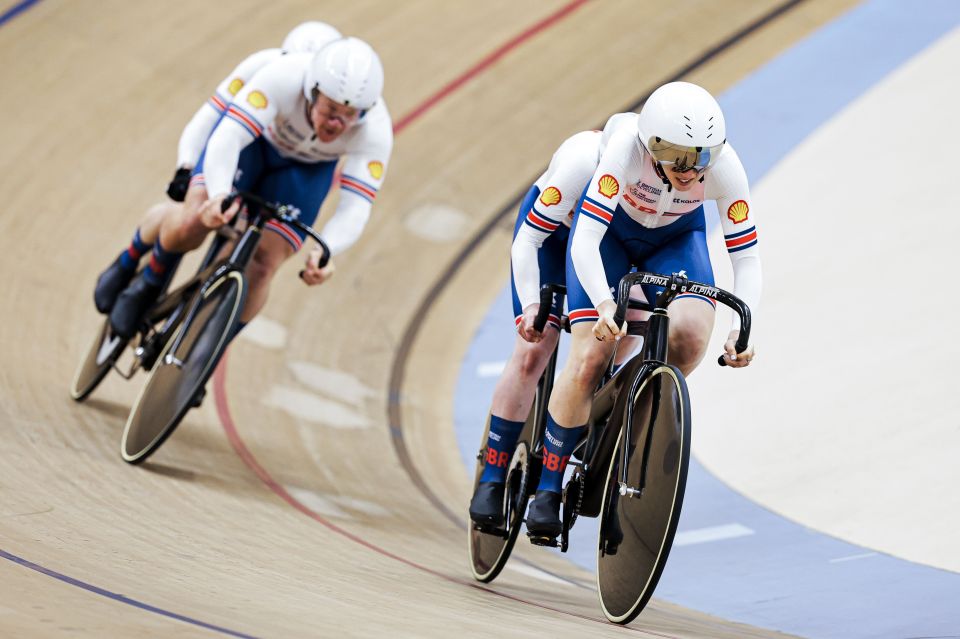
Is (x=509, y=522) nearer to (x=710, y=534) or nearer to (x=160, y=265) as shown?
(x=710, y=534)

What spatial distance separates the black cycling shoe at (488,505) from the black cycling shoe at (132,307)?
1.65 m

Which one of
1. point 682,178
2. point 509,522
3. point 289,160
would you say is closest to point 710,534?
point 509,522

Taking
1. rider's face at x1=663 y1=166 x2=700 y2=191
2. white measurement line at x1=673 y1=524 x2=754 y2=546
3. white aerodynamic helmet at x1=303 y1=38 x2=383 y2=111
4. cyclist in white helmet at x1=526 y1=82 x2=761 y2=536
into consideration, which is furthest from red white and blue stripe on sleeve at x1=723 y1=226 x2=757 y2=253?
white measurement line at x1=673 y1=524 x2=754 y2=546

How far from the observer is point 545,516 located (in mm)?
3396

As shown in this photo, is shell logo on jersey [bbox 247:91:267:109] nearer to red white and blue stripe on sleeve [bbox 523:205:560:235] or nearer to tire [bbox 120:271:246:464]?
tire [bbox 120:271:246:464]

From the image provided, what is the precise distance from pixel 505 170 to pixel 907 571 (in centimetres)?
418

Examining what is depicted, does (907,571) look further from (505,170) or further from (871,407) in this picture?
(505,170)

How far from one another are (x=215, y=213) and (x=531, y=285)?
1200 millimetres

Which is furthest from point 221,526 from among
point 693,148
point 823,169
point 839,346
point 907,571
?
point 823,169

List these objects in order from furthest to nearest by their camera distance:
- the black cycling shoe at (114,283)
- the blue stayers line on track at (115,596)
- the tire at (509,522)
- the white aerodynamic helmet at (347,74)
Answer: the black cycling shoe at (114,283), the white aerodynamic helmet at (347,74), the tire at (509,522), the blue stayers line on track at (115,596)

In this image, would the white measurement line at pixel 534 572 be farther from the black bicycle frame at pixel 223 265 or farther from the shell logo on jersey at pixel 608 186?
the shell logo on jersey at pixel 608 186

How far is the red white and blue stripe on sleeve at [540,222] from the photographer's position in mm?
3527

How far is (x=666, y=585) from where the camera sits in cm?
422

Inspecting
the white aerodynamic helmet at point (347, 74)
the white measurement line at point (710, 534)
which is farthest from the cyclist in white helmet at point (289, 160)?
the white measurement line at point (710, 534)
